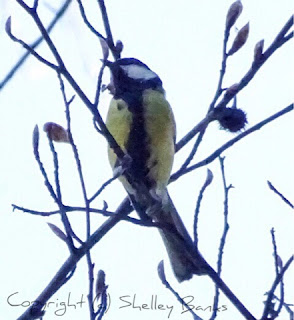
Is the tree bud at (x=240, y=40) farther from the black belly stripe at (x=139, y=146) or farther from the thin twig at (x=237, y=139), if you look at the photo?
the black belly stripe at (x=139, y=146)

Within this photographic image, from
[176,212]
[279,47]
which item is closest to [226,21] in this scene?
[279,47]

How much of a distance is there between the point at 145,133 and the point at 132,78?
0.27 metres

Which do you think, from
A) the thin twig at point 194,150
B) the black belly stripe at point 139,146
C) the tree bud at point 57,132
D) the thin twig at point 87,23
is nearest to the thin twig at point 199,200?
the thin twig at point 194,150

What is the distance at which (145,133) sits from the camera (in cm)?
218

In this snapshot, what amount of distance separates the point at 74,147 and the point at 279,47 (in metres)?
0.63

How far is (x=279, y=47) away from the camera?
5.85 ft

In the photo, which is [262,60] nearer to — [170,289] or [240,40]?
[240,40]

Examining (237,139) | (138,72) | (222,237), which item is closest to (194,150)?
(237,139)

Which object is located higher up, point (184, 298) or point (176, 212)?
point (176, 212)

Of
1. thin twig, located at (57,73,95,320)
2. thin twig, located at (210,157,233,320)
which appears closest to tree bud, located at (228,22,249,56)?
thin twig, located at (210,157,233,320)

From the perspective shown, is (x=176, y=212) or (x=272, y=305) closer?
(x=272, y=305)

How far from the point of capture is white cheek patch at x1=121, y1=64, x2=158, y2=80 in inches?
93.0

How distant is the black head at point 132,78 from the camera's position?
2.22 metres

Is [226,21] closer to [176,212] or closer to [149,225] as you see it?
[149,225]
